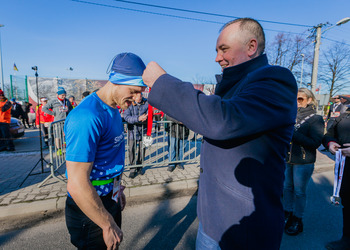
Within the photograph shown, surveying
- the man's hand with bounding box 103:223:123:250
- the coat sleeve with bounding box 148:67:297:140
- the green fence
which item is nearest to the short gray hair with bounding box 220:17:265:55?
the coat sleeve with bounding box 148:67:297:140

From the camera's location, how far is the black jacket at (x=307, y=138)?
9.64 ft

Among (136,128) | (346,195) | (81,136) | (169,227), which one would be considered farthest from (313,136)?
(136,128)

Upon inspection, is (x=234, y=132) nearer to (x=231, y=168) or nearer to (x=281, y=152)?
(x=231, y=168)

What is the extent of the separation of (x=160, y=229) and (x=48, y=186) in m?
2.69

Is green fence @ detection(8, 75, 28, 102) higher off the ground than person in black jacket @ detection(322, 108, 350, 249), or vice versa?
green fence @ detection(8, 75, 28, 102)

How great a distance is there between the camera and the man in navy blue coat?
0.86 m

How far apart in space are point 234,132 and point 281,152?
1.45 ft

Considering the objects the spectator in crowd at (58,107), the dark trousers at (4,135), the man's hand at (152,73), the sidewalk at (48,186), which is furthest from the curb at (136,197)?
the dark trousers at (4,135)

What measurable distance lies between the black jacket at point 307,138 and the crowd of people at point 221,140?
2134 mm

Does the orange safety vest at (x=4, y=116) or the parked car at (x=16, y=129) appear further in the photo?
the parked car at (x=16, y=129)

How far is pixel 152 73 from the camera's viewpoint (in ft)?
3.26

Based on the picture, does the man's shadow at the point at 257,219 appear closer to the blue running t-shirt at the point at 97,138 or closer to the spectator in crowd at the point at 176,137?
the blue running t-shirt at the point at 97,138

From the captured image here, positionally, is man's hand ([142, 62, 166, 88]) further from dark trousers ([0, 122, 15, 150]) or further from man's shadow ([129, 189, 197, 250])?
dark trousers ([0, 122, 15, 150])

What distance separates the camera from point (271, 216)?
3.73ft
